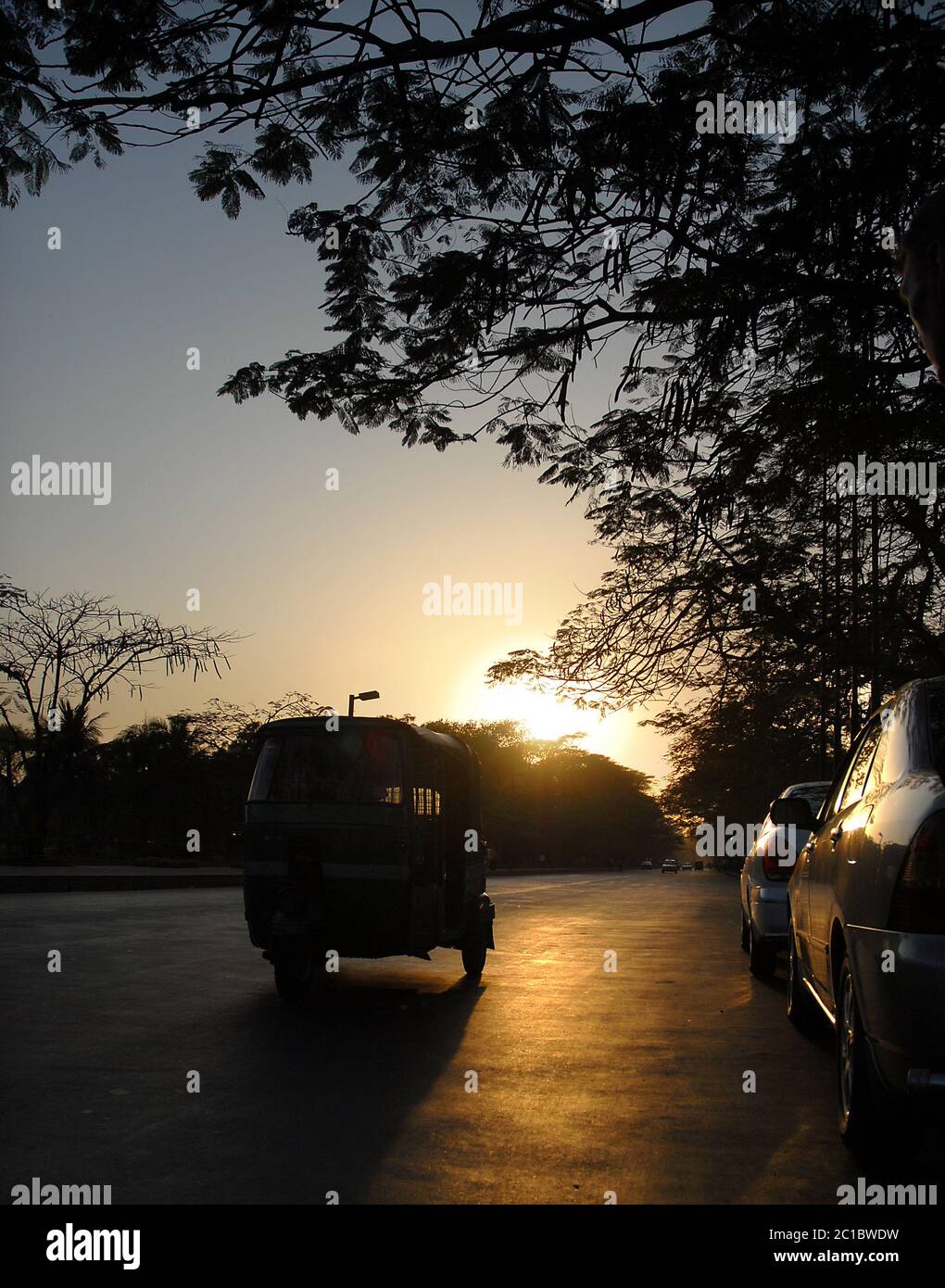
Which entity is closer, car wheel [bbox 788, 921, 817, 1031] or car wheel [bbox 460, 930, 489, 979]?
car wheel [bbox 788, 921, 817, 1031]

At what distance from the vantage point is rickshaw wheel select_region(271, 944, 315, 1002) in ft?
33.3

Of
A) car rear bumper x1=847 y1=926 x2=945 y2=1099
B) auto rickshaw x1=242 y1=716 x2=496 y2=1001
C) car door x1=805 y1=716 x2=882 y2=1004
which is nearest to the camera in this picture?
car rear bumper x1=847 y1=926 x2=945 y2=1099

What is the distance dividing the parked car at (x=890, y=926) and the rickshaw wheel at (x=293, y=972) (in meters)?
4.73

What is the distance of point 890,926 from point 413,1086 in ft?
10.6

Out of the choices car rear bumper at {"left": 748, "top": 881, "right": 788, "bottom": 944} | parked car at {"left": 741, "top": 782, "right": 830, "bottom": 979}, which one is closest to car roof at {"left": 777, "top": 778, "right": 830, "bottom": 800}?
parked car at {"left": 741, "top": 782, "right": 830, "bottom": 979}

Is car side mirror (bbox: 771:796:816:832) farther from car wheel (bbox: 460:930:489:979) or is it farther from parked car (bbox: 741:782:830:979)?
car wheel (bbox: 460:930:489:979)

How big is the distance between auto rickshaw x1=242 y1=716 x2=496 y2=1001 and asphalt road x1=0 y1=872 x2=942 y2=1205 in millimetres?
542

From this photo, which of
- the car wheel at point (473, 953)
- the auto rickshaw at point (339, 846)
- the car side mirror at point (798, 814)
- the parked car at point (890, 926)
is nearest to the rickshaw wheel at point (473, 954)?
the car wheel at point (473, 953)

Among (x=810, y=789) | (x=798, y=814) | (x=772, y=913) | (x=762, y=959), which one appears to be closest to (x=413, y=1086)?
(x=798, y=814)

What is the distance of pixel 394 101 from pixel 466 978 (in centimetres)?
793

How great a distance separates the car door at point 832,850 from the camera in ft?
19.7

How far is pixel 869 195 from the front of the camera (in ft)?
30.9

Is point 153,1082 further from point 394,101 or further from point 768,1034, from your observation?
point 394,101
